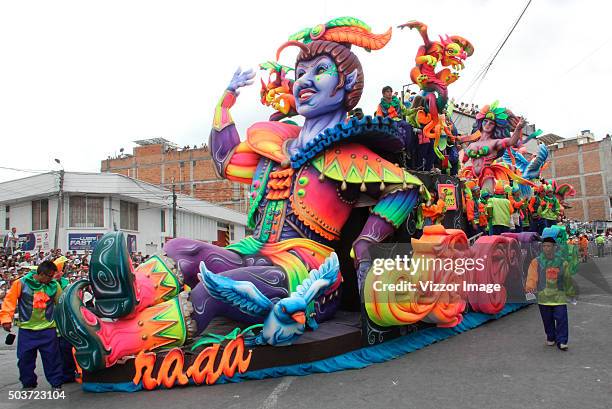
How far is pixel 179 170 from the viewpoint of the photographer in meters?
36.6

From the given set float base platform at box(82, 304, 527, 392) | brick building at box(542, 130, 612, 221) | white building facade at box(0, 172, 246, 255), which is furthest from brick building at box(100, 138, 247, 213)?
float base platform at box(82, 304, 527, 392)

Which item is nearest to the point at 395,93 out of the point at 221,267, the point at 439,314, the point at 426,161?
the point at 426,161

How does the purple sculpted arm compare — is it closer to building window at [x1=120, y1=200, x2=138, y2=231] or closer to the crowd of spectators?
the crowd of spectators

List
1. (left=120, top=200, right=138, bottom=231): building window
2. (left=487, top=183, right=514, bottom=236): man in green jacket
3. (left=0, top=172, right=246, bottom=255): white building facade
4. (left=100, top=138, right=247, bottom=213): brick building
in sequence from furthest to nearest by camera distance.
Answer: (left=100, top=138, right=247, bottom=213): brick building → (left=120, top=200, right=138, bottom=231): building window → (left=0, top=172, right=246, bottom=255): white building facade → (left=487, top=183, right=514, bottom=236): man in green jacket

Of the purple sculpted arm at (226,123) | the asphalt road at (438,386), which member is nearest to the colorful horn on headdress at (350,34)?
the purple sculpted arm at (226,123)

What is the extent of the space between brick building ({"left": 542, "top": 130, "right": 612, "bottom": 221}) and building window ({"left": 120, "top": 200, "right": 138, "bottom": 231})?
91.3 ft

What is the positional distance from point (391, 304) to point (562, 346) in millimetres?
1478

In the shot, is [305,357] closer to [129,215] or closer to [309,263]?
[309,263]

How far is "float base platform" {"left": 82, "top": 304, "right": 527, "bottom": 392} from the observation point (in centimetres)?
331

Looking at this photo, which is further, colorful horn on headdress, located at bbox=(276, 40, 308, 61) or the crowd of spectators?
the crowd of spectators

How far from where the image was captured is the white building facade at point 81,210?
19.9 metres

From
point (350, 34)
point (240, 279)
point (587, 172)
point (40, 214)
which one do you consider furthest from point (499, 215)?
point (587, 172)

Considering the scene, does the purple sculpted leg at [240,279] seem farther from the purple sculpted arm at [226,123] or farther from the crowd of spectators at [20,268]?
the crowd of spectators at [20,268]

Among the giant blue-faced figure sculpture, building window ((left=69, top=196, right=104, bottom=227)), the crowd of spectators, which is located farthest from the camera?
building window ((left=69, top=196, right=104, bottom=227))
